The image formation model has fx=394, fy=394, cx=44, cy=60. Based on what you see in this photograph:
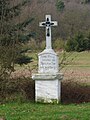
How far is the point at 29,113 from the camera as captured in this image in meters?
10.2

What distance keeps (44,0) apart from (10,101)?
5.32 m

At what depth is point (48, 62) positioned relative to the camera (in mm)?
12797

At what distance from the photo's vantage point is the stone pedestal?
41.2 feet

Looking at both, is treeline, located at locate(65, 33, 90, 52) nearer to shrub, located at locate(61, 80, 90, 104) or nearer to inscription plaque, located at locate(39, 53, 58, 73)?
shrub, located at locate(61, 80, 90, 104)

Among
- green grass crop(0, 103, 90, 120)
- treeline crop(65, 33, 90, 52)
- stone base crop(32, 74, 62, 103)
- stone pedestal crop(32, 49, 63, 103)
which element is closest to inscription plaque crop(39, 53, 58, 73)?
stone pedestal crop(32, 49, 63, 103)

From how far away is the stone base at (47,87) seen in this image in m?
12.6

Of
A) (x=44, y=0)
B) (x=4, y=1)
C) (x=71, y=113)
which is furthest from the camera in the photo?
(x=44, y=0)

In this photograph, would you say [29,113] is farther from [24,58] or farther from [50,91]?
[24,58]

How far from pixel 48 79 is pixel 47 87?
0.88 feet

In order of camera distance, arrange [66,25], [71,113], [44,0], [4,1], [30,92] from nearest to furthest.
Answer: [71,113] → [30,92] → [4,1] → [44,0] → [66,25]

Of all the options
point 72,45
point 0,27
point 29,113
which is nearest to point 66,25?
point 72,45

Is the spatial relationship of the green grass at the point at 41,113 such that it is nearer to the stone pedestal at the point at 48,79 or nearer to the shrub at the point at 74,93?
the stone pedestal at the point at 48,79

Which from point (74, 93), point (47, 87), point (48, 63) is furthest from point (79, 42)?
point (47, 87)

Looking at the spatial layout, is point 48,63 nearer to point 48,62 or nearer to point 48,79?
point 48,62
